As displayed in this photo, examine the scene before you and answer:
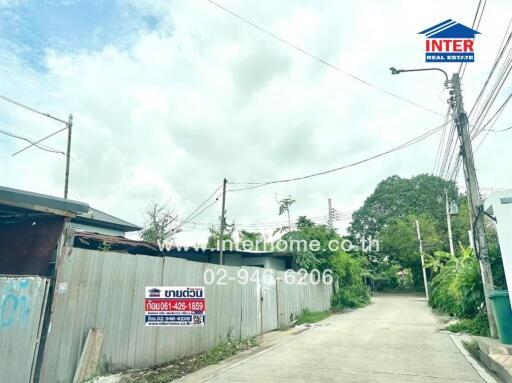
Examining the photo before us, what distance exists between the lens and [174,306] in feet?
24.5

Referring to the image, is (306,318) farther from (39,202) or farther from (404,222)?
(404,222)

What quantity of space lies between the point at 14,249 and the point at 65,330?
5.10 feet

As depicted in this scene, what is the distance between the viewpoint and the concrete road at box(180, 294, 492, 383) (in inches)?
244

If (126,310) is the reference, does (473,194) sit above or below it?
above

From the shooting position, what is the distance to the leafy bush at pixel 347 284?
20062 mm

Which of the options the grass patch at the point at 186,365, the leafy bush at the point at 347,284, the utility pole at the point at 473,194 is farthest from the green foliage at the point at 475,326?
the leafy bush at the point at 347,284

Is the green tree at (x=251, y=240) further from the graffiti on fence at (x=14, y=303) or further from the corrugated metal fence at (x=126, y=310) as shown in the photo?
the graffiti on fence at (x=14, y=303)

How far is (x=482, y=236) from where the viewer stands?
8.83 meters

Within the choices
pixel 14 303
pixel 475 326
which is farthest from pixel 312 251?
pixel 14 303

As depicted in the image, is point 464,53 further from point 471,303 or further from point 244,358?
point 244,358

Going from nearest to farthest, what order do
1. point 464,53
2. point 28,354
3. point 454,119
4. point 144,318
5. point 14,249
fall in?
point 28,354 → point 14,249 → point 144,318 → point 464,53 → point 454,119

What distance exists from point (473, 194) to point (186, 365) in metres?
7.86

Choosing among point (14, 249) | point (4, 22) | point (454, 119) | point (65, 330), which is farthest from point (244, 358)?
point (4, 22)

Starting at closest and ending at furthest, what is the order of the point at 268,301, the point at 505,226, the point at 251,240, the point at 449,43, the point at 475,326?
the point at 505,226 → the point at 449,43 → the point at 475,326 → the point at 268,301 → the point at 251,240
